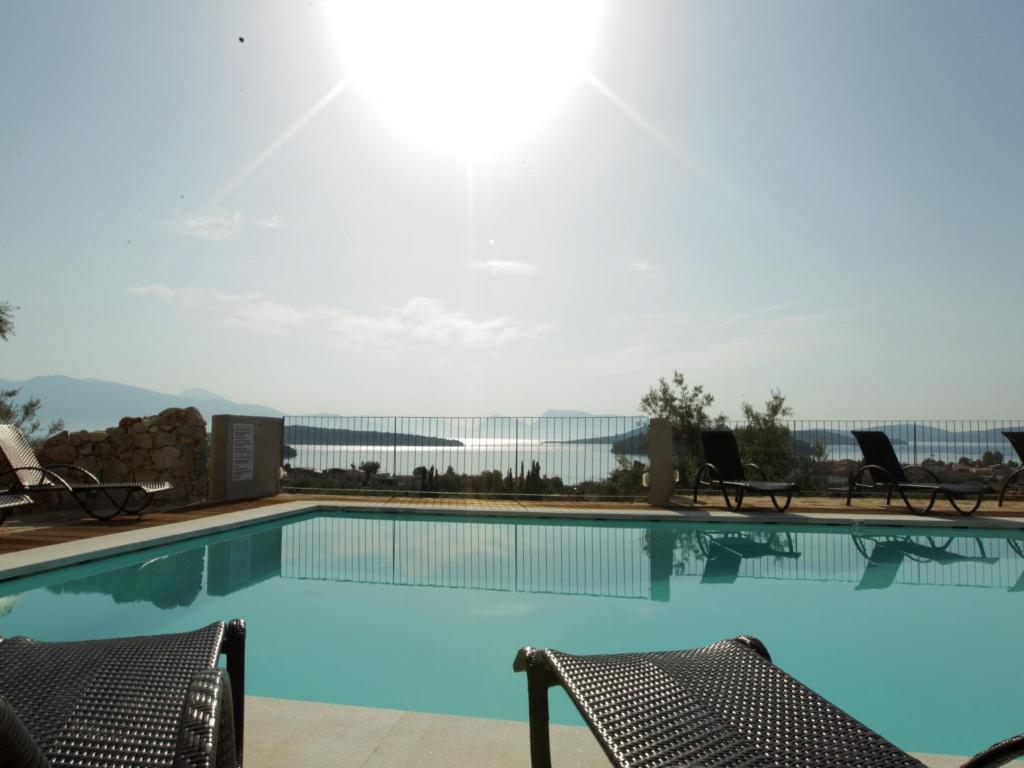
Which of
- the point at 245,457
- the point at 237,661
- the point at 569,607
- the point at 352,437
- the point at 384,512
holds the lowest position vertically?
the point at 569,607

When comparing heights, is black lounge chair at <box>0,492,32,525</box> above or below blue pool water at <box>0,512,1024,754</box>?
above

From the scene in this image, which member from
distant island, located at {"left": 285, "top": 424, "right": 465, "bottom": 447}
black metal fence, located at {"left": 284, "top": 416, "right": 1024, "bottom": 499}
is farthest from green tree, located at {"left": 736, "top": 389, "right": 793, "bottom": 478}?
distant island, located at {"left": 285, "top": 424, "right": 465, "bottom": 447}

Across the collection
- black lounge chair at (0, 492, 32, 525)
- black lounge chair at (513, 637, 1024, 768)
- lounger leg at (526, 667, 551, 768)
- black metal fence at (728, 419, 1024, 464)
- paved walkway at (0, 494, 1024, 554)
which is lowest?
paved walkway at (0, 494, 1024, 554)

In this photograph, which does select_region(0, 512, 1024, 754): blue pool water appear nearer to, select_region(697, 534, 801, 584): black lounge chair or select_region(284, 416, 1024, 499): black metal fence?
select_region(697, 534, 801, 584): black lounge chair

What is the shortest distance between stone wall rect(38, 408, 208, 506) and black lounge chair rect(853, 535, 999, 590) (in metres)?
8.11

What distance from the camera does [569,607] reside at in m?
4.49

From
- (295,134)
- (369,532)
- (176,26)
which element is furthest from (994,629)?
(176,26)

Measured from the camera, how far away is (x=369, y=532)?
7133 millimetres

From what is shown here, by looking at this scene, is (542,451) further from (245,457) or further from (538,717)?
(538,717)

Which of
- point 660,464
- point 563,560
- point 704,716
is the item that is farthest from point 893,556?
point 704,716

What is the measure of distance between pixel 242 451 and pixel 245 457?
0.12 meters

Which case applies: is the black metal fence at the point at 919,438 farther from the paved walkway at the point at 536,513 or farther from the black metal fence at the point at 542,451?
the paved walkway at the point at 536,513

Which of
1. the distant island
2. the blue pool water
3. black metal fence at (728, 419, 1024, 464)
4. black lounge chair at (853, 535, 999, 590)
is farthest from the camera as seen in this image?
black metal fence at (728, 419, 1024, 464)

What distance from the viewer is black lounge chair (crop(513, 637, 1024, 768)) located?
3.60ft
